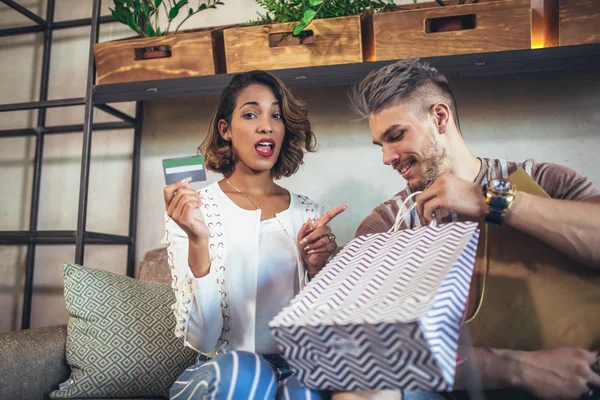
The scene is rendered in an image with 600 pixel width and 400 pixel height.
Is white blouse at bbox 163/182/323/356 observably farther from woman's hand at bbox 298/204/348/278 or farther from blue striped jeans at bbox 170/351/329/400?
blue striped jeans at bbox 170/351/329/400

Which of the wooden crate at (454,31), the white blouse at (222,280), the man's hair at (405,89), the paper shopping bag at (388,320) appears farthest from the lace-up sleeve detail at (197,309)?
the wooden crate at (454,31)

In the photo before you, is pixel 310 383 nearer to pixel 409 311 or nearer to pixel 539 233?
pixel 409 311

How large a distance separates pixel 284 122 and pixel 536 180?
643 millimetres

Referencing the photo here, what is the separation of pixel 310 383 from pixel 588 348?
48 cm

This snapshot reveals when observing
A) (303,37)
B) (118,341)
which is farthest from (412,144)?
(118,341)

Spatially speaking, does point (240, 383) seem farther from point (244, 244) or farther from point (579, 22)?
point (579, 22)

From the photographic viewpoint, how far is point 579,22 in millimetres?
1473

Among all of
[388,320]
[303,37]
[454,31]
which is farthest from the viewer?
[303,37]

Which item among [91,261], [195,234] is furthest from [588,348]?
[91,261]

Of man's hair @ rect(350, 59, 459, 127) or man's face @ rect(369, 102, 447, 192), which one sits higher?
man's hair @ rect(350, 59, 459, 127)

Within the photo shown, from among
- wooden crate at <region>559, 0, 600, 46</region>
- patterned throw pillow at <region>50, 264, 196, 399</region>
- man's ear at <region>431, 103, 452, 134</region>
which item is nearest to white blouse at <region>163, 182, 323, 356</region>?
patterned throw pillow at <region>50, 264, 196, 399</region>

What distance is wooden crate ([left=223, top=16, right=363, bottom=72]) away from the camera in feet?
5.22

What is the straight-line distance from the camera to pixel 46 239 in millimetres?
2172

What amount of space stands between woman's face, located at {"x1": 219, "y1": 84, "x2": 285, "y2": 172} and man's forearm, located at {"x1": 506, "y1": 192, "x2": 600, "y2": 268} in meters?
0.67
